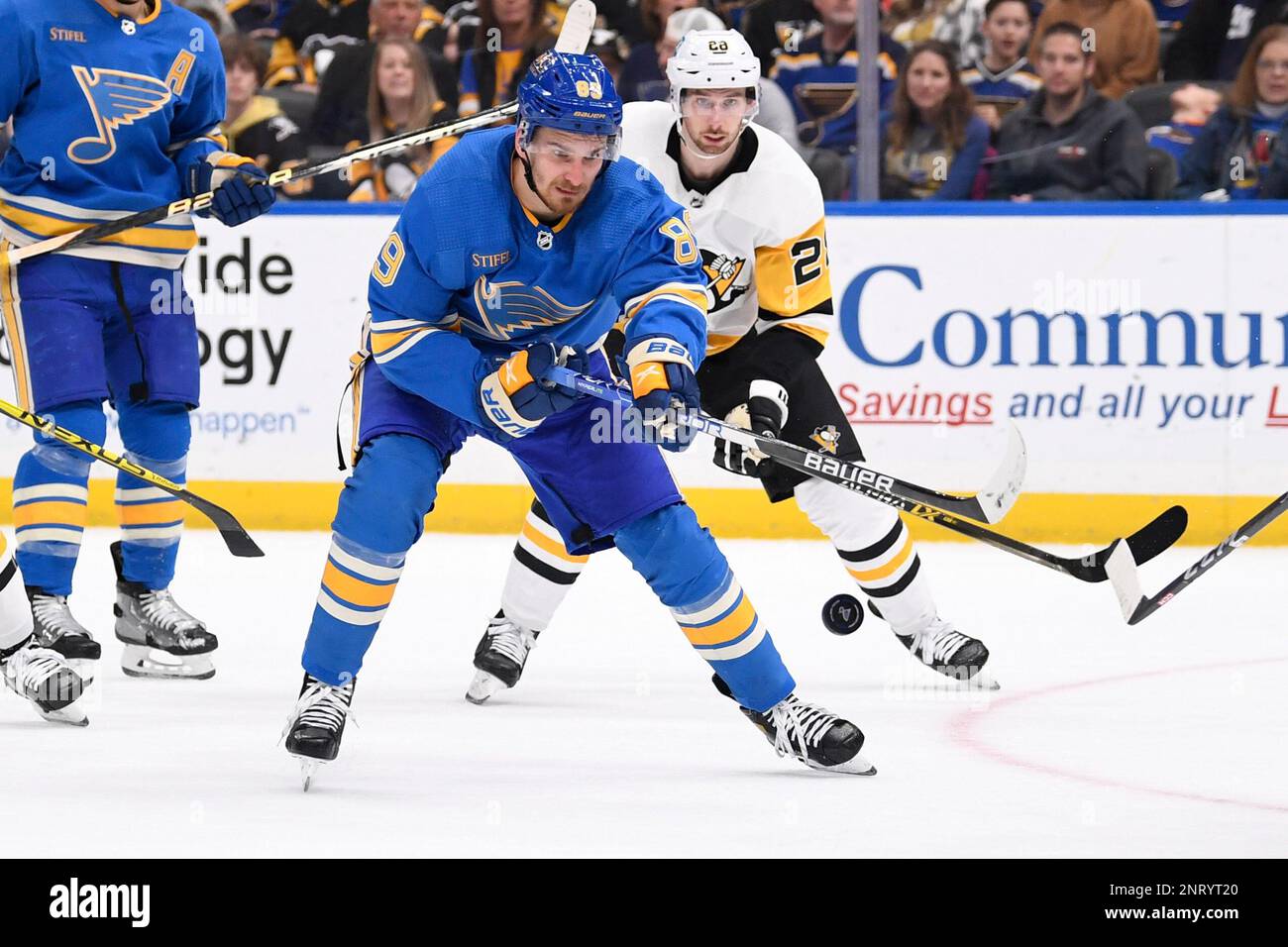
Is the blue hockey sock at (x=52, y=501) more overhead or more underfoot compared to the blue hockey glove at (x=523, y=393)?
more underfoot

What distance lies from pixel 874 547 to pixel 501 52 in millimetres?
3223

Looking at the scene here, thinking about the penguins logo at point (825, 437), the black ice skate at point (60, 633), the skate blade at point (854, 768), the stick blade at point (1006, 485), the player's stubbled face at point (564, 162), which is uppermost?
the player's stubbled face at point (564, 162)

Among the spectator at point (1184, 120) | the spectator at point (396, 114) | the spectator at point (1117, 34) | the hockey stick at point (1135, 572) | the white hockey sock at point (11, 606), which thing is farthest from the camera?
the spectator at point (396, 114)

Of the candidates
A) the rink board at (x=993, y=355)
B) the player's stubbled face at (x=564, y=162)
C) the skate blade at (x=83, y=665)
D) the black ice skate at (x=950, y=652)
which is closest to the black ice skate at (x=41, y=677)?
the skate blade at (x=83, y=665)

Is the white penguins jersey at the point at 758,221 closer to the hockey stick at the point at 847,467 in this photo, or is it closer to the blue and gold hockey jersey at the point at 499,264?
the hockey stick at the point at 847,467

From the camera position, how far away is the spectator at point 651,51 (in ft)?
21.0

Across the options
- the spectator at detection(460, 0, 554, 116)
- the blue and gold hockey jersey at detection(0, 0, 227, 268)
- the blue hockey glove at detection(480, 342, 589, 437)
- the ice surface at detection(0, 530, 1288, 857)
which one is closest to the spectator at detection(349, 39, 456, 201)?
the spectator at detection(460, 0, 554, 116)

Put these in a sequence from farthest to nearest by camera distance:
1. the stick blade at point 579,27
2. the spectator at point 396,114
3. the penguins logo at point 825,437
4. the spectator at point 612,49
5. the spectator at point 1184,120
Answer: the spectator at point 612,49 < the spectator at point 396,114 < the spectator at point 1184,120 < the penguins logo at point 825,437 < the stick blade at point 579,27

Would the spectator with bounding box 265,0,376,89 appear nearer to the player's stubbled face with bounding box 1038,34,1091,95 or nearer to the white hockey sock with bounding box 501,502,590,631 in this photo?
the player's stubbled face with bounding box 1038,34,1091,95

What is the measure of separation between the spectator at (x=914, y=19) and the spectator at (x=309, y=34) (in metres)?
1.66

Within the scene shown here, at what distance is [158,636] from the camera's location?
403 cm

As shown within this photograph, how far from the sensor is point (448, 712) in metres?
3.66

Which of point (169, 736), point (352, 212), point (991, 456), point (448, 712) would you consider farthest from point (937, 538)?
point (169, 736)

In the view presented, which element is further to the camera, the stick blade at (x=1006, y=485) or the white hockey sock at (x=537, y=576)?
the white hockey sock at (x=537, y=576)
